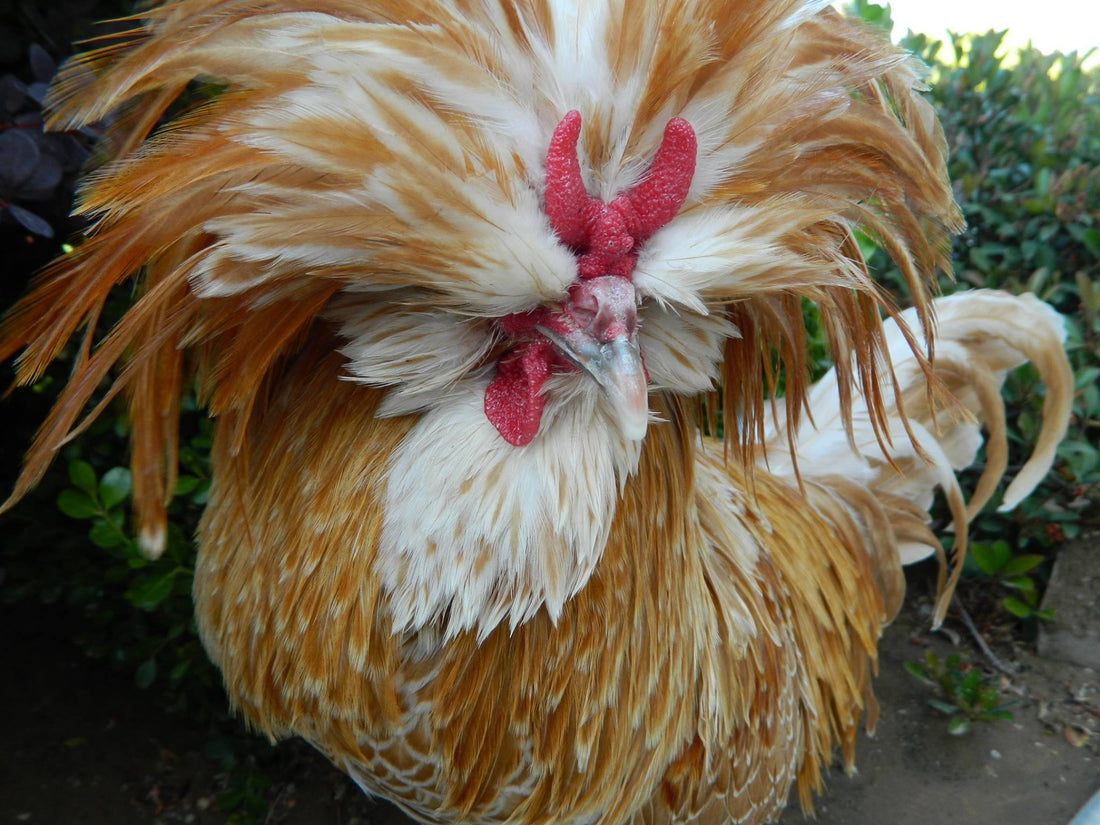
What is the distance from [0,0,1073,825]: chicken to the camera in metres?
1.02

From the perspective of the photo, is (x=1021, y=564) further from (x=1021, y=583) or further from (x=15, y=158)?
(x=15, y=158)

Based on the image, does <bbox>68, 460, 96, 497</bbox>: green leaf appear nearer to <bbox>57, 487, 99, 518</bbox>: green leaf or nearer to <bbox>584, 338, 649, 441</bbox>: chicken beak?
<bbox>57, 487, 99, 518</bbox>: green leaf

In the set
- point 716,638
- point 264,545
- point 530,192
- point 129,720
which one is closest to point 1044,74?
point 716,638

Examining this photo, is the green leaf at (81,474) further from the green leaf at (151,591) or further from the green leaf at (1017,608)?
the green leaf at (1017,608)

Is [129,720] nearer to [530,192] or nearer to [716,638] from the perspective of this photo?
[716,638]

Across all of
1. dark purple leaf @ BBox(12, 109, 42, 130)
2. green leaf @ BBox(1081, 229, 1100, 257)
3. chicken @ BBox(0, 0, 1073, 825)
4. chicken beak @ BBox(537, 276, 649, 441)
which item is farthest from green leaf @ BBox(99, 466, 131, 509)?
green leaf @ BBox(1081, 229, 1100, 257)

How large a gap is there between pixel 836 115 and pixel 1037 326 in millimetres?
1334

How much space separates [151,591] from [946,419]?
221 centimetres

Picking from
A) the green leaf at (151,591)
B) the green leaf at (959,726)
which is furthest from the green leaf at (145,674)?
the green leaf at (959,726)

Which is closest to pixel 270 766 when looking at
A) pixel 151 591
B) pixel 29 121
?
pixel 151 591

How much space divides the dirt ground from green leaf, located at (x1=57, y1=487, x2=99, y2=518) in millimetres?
902

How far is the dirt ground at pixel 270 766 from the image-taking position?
7.75 ft

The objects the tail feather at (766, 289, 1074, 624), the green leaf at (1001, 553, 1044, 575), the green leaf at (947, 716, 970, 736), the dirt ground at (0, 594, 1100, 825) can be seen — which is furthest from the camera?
the green leaf at (1001, 553, 1044, 575)

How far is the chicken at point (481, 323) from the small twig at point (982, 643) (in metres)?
→ 1.87
